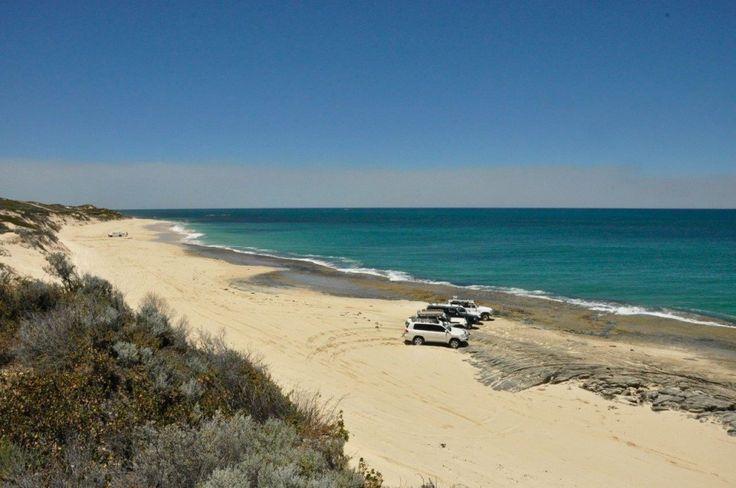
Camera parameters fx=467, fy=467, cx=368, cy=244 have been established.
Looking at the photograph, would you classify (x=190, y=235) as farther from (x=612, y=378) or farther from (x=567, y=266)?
(x=612, y=378)

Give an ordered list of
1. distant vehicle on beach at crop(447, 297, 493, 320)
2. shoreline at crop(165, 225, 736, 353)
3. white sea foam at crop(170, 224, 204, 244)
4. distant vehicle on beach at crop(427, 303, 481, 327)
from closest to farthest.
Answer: shoreline at crop(165, 225, 736, 353) → distant vehicle on beach at crop(427, 303, 481, 327) → distant vehicle on beach at crop(447, 297, 493, 320) → white sea foam at crop(170, 224, 204, 244)

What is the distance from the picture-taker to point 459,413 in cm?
1602

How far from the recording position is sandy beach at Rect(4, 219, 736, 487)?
1224 centimetres

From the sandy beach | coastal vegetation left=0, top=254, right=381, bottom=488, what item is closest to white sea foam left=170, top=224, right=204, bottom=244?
the sandy beach

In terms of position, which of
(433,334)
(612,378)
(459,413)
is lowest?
(459,413)

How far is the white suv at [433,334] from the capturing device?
2427 centimetres

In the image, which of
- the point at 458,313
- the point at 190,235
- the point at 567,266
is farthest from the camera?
the point at 190,235

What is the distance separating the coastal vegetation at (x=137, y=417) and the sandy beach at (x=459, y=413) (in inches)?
141

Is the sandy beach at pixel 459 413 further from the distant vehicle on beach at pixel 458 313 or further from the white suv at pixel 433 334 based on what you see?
the distant vehicle on beach at pixel 458 313

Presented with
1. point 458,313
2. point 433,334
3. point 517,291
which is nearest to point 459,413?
point 433,334

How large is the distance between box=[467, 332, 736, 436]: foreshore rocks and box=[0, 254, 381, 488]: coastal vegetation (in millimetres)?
12894

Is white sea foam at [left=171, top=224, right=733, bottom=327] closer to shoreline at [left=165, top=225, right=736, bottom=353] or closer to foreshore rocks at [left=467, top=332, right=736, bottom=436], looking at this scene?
shoreline at [left=165, top=225, right=736, bottom=353]

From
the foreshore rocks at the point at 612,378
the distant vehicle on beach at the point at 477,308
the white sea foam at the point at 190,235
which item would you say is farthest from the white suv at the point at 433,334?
the white sea foam at the point at 190,235

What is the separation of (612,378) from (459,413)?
775 centimetres
